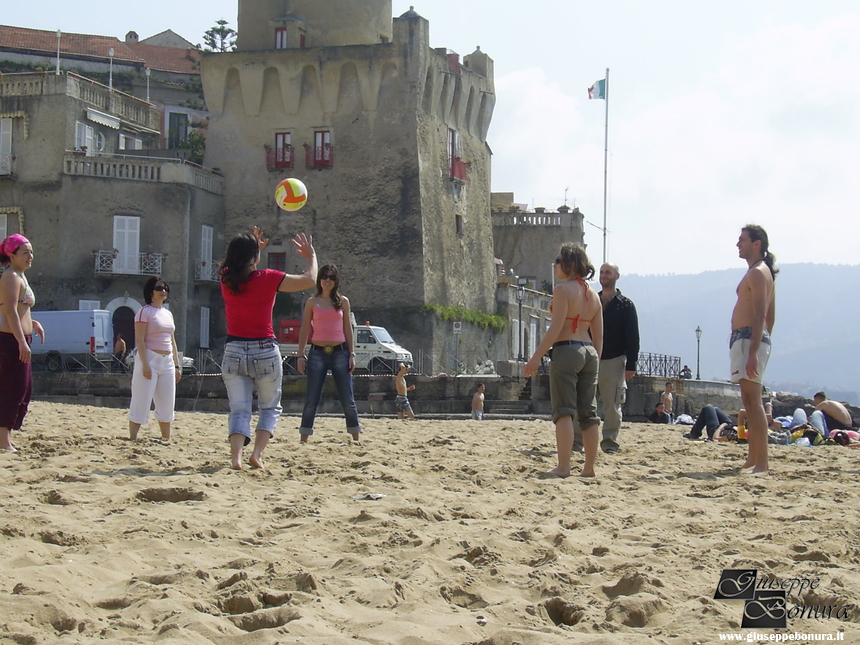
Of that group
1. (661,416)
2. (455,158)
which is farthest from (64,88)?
(661,416)

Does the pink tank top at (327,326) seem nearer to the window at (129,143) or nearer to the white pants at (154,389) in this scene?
the white pants at (154,389)

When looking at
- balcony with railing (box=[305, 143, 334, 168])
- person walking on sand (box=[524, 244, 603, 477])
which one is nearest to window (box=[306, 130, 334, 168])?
balcony with railing (box=[305, 143, 334, 168])

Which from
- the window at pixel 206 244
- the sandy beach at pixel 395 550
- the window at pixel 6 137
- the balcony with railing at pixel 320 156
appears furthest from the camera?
the balcony with railing at pixel 320 156

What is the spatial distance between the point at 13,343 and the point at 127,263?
1130 inches

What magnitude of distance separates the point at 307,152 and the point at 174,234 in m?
6.01

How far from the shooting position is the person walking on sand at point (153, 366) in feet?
29.5

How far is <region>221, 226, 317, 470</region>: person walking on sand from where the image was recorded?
720cm

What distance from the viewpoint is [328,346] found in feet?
32.2

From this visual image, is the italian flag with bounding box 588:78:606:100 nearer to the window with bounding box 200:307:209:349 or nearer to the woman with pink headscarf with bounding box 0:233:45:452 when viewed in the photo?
the window with bounding box 200:307:209:349

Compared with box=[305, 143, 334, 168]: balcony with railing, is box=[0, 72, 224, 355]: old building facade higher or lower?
lower

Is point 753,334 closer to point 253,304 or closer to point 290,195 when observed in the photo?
point 253,304

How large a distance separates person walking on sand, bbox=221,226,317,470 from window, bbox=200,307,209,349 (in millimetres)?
30654

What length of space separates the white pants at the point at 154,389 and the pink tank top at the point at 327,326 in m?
1.40

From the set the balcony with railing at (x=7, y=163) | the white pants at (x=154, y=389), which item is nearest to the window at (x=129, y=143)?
the balcony with railing at (x=7, y=163)
